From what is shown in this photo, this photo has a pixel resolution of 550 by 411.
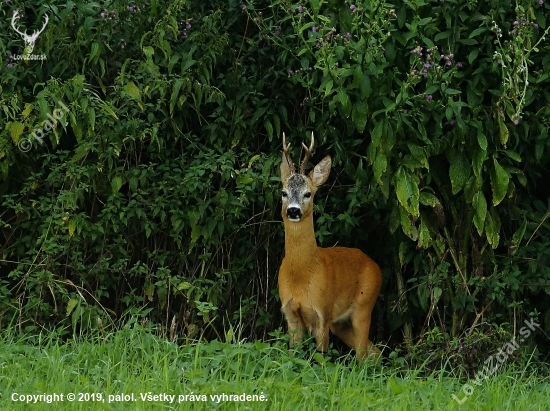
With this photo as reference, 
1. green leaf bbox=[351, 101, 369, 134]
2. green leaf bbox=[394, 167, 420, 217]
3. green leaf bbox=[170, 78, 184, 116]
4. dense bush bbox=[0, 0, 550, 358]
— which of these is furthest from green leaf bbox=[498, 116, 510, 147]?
green leaf bbox=[170, 78, 184, 116]

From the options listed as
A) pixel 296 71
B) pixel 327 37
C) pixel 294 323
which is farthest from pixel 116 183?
pixel 327 37

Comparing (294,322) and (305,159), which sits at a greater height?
(305,159)

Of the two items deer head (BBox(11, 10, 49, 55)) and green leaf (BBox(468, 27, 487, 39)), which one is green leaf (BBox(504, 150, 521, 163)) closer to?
green leaf (BBox(468, 27, 487, 39))

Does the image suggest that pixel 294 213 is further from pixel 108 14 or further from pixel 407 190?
pixel 108 14

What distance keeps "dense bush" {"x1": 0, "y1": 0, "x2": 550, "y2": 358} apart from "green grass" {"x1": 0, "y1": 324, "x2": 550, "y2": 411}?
0.76 meters

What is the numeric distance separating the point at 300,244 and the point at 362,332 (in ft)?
2.78

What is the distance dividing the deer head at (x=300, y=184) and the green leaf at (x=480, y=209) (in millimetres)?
1048

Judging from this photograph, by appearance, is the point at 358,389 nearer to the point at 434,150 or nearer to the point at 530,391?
the point at 530,391

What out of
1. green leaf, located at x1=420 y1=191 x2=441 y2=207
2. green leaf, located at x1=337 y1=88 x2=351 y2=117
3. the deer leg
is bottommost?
the deer leg

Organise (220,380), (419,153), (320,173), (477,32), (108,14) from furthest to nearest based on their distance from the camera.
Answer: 1. (108,14)
2. (320,173)
3. (419,153)
4. (477,32)
5. (220,380)

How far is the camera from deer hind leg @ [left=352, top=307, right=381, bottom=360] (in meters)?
7.80

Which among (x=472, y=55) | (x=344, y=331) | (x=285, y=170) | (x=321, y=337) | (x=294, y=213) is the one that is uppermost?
(x=472, y=55)

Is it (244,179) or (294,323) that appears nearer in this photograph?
(294,323)

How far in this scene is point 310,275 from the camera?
24.8 ft
